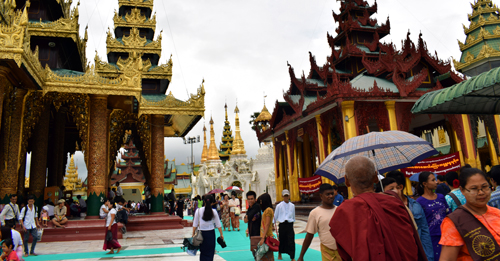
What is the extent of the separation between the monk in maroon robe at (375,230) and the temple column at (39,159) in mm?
14243

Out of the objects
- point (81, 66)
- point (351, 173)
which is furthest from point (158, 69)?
point (351, 173)

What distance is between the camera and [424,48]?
1708cm

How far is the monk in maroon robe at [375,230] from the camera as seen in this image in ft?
6.56

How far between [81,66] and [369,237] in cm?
1667

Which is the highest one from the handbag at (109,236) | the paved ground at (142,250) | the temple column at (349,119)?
the temple column at (349,119)

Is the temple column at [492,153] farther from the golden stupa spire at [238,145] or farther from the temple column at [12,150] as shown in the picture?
the golden stupa spire at [238,145]

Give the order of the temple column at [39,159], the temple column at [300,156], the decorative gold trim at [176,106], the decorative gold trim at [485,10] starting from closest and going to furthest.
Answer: the temple column at [39,159] < the decorative gold trim at [176,106] < the decorative gold trim at [485,10] < the temple column at [300,156]

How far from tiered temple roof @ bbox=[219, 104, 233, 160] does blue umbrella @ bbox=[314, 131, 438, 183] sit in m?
51.3

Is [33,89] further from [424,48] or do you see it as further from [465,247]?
[424,48]

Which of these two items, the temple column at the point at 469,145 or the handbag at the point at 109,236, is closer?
the handbag at the point at 109,236

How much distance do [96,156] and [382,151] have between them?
32.0 feet

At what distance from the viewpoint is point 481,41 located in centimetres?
2092

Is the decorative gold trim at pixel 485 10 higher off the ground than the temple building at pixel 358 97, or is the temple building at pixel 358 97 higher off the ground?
the decorative gold trim at pixel 485 10

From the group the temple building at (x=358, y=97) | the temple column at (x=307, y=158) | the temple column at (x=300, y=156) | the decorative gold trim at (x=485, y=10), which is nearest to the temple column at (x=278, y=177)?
the temple building at (x=358, y=97)
